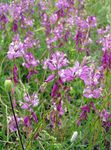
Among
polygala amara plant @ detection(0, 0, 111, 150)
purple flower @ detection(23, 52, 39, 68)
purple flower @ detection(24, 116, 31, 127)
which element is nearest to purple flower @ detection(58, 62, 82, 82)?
polygala amara plant @ detection(0, 0, 111, 150)

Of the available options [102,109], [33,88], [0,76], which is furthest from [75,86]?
[102,109]

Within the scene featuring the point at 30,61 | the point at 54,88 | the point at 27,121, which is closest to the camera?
the point at 54,88

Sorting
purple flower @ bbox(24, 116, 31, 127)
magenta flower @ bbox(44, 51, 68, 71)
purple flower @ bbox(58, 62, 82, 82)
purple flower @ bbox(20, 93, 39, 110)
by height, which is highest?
magenta flower @ bbox(44, 51, 68, 71)

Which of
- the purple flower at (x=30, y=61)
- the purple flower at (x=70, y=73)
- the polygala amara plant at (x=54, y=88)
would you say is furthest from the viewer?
the purple flower at (x=30, y=61)

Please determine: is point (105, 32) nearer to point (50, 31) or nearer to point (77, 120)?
point (50, 31)

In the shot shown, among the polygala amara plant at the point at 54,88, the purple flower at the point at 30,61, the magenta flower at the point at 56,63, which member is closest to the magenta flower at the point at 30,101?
the polygala amara plant at the point at 54,88

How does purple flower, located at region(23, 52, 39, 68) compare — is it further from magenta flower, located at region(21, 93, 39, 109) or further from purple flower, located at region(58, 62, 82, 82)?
purple flower, located at region(58, 62, 82, 82)

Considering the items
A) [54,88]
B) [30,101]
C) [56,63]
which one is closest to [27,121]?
[30,101]

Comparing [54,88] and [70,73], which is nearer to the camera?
[70,73]

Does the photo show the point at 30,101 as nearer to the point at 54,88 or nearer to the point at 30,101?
the point at 30,101

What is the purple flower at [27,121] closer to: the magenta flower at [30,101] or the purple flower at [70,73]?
the magenta flower at [30,101]

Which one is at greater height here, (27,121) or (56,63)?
(56,63)
